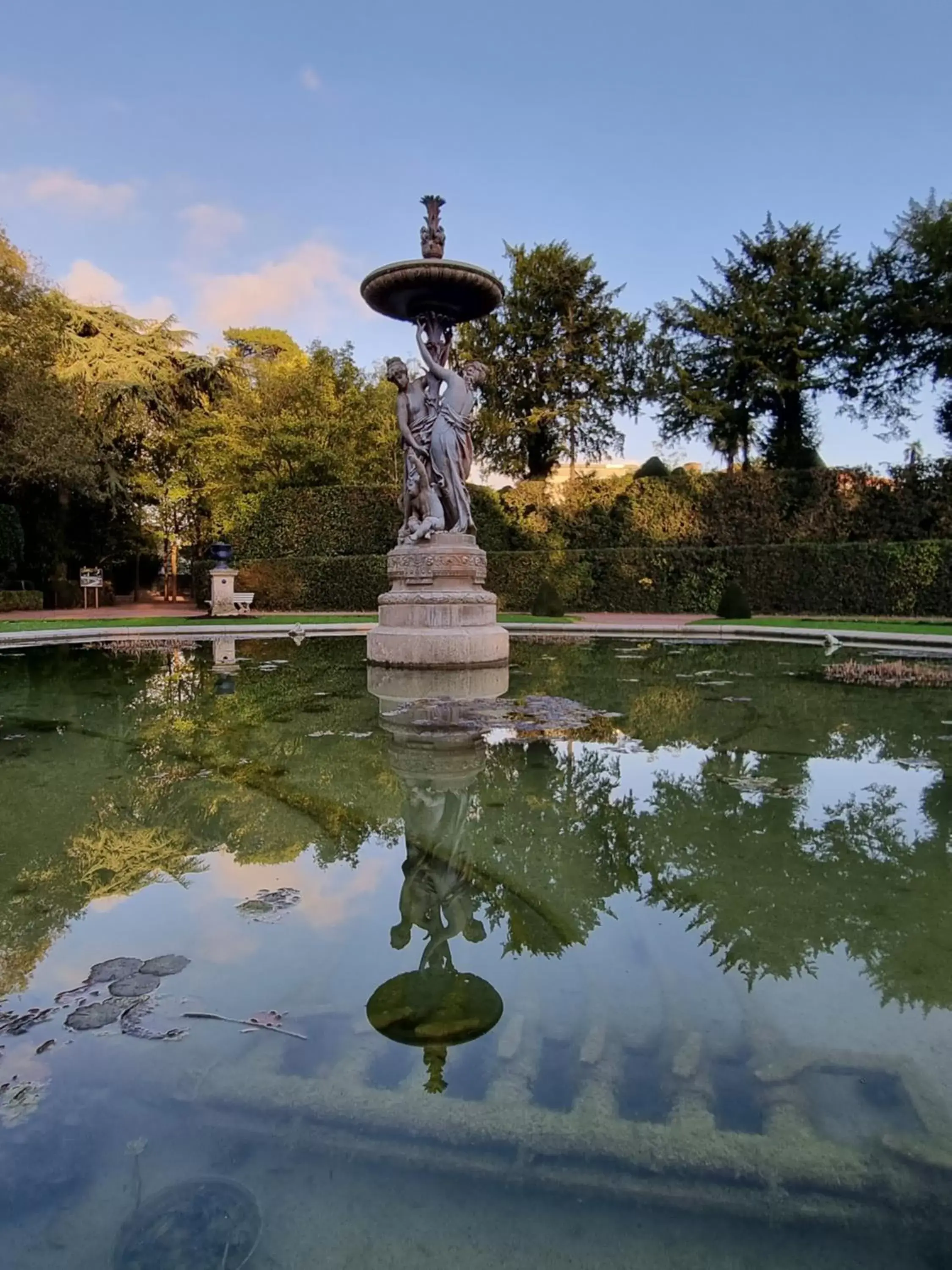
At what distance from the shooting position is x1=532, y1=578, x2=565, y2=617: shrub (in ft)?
62.9

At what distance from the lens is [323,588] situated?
23.2 m

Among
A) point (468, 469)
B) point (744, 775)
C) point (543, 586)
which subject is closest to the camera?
point (744, 775)

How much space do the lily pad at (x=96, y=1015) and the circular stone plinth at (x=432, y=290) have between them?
356 inches

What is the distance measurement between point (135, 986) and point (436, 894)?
1.09 metres

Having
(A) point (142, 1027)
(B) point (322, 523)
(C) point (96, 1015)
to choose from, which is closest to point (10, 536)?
(B) point (322, 523)

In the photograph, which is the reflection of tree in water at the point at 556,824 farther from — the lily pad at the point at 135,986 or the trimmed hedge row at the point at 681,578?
the trimmed hedge row at the point at 681,578

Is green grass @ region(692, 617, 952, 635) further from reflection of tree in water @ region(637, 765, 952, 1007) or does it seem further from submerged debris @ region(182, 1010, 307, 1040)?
submerged debris @ region(182, 1010, 307, 1040)

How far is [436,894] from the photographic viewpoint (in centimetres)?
307

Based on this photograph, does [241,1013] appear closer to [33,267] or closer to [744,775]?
[744,775]

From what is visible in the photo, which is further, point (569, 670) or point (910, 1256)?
point (569, 670)

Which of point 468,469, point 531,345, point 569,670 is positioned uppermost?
point 531,345

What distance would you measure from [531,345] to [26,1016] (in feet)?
95.2

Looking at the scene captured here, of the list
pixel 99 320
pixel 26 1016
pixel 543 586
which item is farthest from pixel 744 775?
pixel 99 320

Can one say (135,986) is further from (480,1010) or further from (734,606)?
(734,606)
